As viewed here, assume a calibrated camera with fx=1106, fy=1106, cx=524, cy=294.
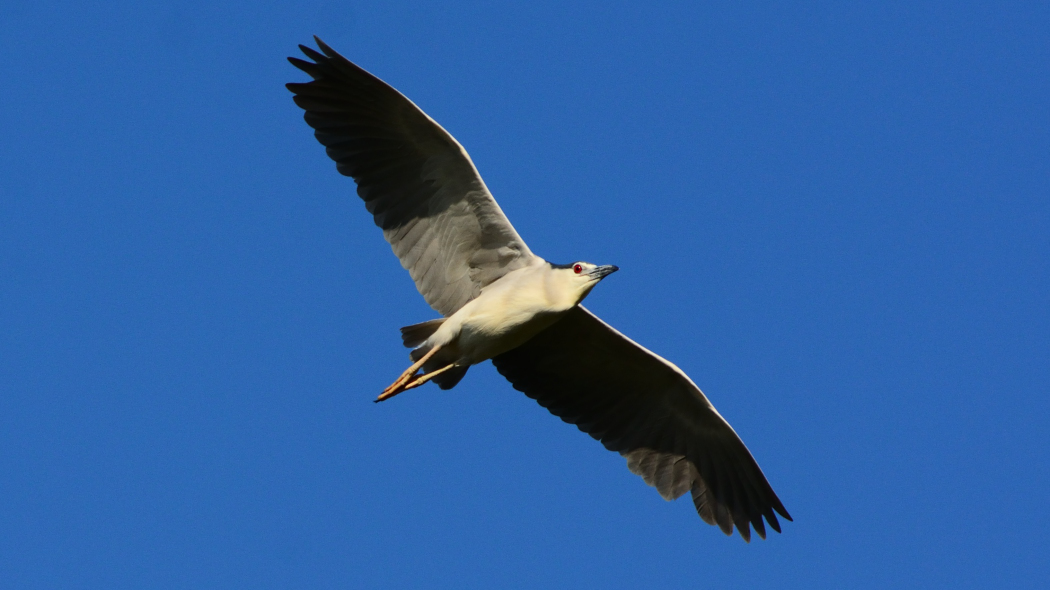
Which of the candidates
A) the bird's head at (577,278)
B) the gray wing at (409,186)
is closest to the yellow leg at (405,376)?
the gray wing at (409,186)

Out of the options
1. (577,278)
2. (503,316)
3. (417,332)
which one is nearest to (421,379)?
(417,332)

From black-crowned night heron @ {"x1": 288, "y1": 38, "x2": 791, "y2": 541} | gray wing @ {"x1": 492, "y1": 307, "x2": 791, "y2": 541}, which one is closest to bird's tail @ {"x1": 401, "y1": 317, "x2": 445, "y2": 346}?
black-crowned night heron @ {"x1": 288, "y1": 38, "x2": 791, "y2": 541}

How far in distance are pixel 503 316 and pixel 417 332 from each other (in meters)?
0.93

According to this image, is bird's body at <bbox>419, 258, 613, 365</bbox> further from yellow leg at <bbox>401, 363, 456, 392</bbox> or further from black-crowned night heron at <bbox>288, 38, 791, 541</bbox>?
yellow leg at <bbox>401, 363, 456, 392</bbox>

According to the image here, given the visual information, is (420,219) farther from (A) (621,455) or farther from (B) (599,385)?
(A) (621,455)

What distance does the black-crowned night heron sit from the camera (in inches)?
377

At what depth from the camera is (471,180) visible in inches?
376

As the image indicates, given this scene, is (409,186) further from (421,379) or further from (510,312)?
(421,379)

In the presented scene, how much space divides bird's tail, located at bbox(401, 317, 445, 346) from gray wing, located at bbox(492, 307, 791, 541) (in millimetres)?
1118

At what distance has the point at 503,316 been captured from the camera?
31.1 feet

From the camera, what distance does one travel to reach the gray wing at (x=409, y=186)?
383 inches

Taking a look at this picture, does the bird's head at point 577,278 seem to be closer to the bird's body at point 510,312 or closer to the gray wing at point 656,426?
the bird's body at point 510,312

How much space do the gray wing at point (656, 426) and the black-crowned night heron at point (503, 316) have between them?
0.4 inches

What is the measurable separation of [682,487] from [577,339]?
1.92 m
